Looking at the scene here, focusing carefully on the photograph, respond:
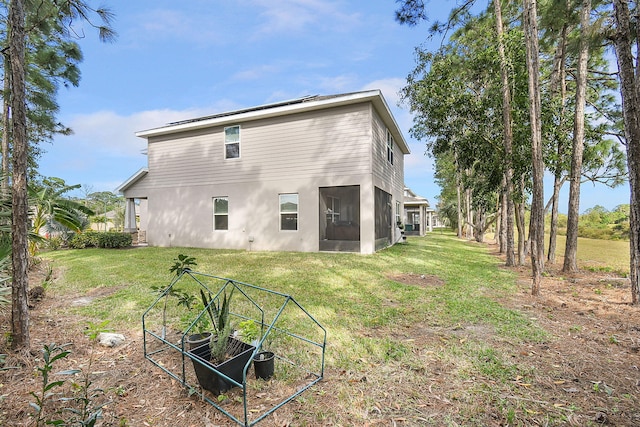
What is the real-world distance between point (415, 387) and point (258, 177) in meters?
10.4

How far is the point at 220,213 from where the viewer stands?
12.8m

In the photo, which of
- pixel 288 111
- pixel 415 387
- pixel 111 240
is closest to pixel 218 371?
pixel 415 387

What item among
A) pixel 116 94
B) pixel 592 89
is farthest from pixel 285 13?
pixel 592 89

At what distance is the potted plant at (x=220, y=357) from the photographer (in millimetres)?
2326

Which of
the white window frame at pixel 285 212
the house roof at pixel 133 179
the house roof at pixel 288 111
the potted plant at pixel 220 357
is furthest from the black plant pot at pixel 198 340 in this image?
the house roof at pixel 133 179

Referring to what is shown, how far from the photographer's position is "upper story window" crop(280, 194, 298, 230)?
11484mm

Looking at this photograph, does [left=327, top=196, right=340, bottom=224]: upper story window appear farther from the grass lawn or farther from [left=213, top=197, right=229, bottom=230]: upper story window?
[left=213, top=197, right=229, bottom=230]: upper story window

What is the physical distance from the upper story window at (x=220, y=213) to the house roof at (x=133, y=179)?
4.52 metres

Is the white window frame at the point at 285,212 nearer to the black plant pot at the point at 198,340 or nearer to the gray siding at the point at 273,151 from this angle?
the gray siding at the point at 273,151

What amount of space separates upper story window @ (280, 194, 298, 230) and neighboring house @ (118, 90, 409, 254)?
0.04 meters

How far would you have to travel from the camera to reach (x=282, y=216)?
1173cm

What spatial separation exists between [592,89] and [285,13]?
39.8ft

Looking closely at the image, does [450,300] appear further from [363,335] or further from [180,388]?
[180,388]

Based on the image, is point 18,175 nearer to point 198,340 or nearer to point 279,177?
point 198,340
